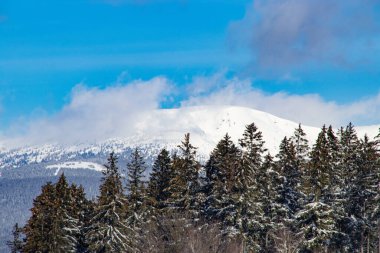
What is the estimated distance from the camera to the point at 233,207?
206 feet

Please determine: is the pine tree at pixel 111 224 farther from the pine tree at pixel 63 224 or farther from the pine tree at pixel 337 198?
the pine tree at pixel 337 198

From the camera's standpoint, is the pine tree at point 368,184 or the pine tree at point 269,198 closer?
the pine tree at point 368,184

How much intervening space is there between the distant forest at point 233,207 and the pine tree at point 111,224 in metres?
0.10

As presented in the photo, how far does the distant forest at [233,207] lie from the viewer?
60.7 m

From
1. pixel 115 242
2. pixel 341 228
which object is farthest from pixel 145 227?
pixel 341 228

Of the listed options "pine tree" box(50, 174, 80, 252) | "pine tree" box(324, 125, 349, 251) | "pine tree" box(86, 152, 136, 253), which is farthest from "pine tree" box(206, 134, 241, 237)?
"pine tree" box(50, 174, 80, 252)

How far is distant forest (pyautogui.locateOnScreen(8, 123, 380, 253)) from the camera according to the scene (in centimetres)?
6066

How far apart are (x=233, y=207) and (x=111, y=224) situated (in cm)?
1274

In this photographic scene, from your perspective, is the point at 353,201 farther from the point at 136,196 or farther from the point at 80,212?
the point at 80,212

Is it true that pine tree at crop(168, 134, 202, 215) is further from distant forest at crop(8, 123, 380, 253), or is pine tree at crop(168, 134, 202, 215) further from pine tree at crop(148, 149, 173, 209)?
pine tree at crop(148, 149, 173, 209)

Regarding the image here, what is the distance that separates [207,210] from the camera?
65.2 meters

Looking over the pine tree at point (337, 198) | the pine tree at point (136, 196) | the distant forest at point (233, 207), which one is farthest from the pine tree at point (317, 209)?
the pine tree at point (136, 196)

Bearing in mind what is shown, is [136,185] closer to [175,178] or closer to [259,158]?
[175,178]

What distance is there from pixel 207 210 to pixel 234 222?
13.6 ft
